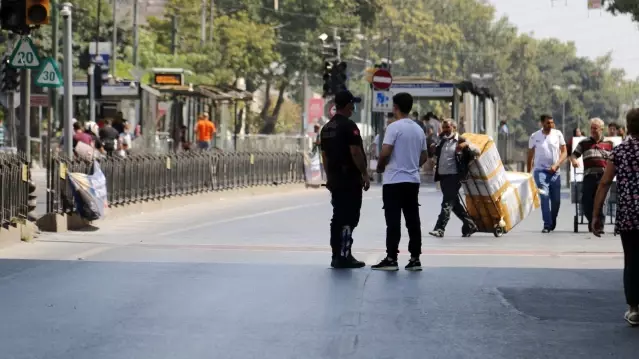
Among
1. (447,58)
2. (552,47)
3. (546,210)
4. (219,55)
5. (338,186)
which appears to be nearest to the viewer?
(338,186)

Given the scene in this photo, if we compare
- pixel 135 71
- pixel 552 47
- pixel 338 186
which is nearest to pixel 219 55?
pixel 135 71

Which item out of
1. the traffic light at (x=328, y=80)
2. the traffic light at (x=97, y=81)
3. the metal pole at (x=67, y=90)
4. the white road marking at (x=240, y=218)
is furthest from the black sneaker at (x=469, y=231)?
the traffic light at (x=97, y=81)

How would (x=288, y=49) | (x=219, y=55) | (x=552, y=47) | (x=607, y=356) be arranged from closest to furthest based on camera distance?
(x=607, y=356)
(x=219, y=55)
(x=288, y=49)
(x=552, y=47)

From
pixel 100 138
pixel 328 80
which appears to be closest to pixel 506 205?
pixel 100 138

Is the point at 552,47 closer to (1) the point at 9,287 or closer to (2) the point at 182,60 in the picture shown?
(2) the point at 182,60

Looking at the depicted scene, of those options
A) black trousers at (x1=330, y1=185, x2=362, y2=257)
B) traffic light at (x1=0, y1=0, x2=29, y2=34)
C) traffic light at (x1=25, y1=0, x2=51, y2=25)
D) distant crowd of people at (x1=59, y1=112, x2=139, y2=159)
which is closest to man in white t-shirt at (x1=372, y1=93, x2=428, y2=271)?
black trousers at (x1=330, y1=185, x2=362, y2=257)

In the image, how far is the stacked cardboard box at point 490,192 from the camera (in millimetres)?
22219

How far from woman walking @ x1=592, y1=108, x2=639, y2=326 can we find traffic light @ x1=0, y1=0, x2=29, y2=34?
11.0 metres

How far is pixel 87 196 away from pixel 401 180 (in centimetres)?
889

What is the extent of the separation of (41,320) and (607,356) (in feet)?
13.6

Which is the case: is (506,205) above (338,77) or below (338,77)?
below

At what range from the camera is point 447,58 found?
141875 millimetres

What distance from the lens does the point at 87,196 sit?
23.8m

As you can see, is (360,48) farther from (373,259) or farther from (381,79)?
(373,259)
